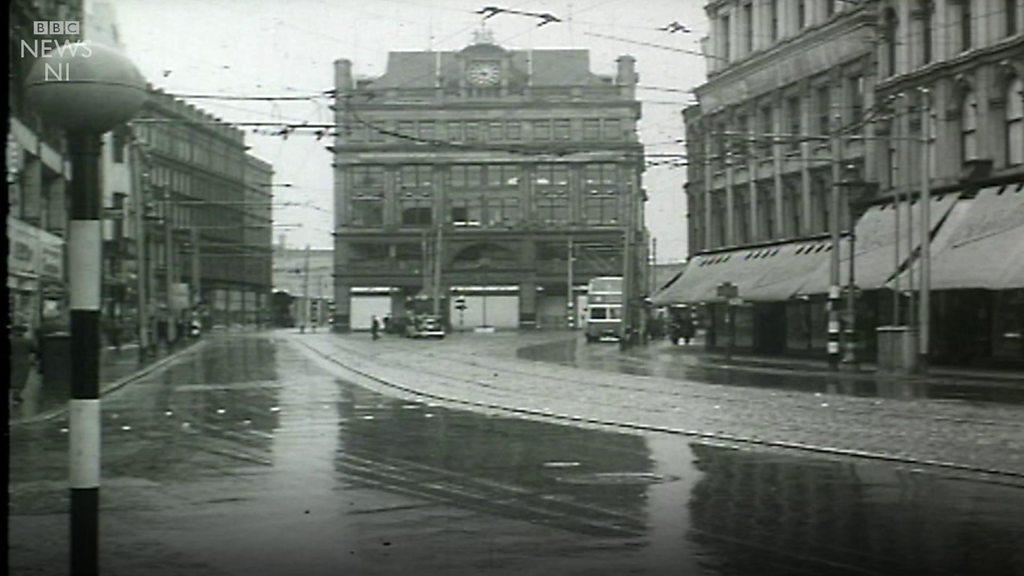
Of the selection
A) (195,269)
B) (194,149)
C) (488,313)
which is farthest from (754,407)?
(488,313)

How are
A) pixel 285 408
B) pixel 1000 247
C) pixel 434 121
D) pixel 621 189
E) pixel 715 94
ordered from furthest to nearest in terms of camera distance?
pixel 621 189, pixel 715 94, pixel 1000 247, pixel 434 121, pixel 285 408

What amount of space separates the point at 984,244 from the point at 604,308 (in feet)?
136

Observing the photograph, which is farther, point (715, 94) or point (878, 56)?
point (715, 94)

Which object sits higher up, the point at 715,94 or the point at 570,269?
the point at 715,94

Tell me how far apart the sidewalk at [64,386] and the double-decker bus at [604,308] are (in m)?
27.0

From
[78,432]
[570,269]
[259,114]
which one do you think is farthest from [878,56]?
[78,432]

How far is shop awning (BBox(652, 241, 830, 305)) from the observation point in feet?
152

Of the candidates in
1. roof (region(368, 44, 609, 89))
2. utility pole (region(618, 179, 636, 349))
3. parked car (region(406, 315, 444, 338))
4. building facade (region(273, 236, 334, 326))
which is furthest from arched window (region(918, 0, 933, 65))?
building facade (region(273, 236, 334, 326))

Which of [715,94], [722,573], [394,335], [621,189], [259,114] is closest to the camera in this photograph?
[722,573]

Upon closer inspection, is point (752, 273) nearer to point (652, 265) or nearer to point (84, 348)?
point (84, 348)

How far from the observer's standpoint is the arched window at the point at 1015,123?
35875 mm

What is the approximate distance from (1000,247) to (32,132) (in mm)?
26200

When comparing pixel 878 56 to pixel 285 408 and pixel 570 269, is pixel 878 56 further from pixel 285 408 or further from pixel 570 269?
pixel 570 269

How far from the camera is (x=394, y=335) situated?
90438mm
